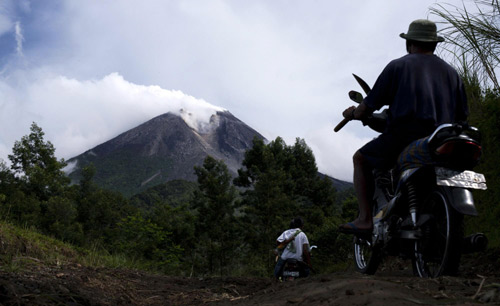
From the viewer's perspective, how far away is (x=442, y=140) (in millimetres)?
2826

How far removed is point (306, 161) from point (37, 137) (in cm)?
3313

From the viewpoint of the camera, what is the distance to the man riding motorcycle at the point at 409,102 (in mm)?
3369

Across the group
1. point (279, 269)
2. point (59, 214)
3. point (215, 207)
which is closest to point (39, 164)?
point (59, 214)

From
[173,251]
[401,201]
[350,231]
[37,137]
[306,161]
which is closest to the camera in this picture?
[401,201]

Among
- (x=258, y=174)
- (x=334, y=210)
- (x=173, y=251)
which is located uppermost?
(x=258, y=174)

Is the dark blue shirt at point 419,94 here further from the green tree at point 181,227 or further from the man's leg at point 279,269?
the green tree at point 181,227

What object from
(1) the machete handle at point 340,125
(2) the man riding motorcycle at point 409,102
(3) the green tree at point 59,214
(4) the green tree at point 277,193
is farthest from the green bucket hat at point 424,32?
(3) the green tree at point 59,214

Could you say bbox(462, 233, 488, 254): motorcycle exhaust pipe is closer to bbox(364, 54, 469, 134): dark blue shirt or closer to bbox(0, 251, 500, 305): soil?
bbox(0, 251, 500, 305): soil

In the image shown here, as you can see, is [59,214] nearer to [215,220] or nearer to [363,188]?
[215,220]

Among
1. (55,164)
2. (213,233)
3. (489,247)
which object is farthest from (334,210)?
(489,247)

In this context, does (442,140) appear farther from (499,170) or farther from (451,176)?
(499,170)

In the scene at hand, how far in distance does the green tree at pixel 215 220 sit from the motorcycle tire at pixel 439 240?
4518 cm

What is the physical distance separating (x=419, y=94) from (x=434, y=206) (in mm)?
865

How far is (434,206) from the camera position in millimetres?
3111
